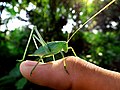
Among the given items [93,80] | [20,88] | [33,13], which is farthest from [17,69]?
[93,80]

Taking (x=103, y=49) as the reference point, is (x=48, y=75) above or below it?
above

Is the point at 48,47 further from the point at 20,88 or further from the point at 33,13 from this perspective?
the point at 33,13

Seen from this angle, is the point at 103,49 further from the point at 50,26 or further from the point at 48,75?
the point at 48,75

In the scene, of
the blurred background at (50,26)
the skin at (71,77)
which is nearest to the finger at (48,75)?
the skin at (71,77)

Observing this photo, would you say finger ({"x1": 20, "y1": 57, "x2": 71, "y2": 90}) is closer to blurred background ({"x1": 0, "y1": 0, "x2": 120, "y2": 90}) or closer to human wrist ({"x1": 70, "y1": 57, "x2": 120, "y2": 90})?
human wrist ({"x1": 70, "y1": 57, "x2": 120, "y2": 90})

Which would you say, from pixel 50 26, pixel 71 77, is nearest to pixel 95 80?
pixel 71 77

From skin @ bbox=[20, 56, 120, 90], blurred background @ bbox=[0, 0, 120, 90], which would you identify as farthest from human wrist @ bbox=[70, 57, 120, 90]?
blurred background @ bbox=[0, 0, 120, 90]

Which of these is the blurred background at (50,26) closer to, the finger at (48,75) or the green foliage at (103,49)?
the green foliage at (103,49)
